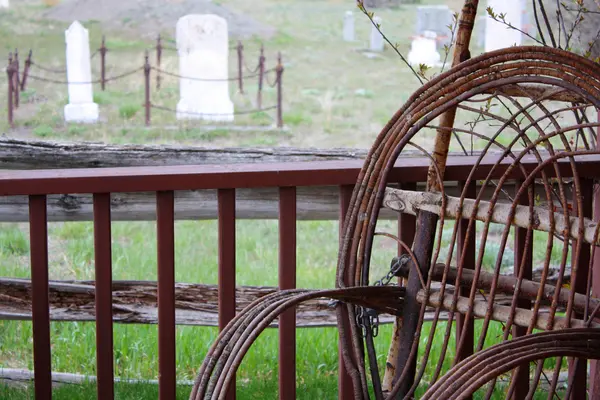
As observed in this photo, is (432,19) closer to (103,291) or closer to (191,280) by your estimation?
(191,280)

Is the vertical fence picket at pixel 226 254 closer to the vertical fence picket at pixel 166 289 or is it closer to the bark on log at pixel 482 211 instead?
the vertical fence picket at pixel 166 289

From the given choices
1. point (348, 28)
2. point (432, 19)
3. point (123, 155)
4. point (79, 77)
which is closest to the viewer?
point (123, 155)

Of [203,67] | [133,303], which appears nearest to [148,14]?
[203,67]

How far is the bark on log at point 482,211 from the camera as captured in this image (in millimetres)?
1566

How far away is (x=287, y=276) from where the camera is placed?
1.96 meters

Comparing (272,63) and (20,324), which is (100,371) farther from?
(272,63)

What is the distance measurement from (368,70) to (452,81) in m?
11.3

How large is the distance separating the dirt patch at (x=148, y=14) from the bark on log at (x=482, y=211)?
40.3ft

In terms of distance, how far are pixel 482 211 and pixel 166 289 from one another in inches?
31.1

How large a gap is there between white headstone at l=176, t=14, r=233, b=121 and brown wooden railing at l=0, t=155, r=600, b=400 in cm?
714

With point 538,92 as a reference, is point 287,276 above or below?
below

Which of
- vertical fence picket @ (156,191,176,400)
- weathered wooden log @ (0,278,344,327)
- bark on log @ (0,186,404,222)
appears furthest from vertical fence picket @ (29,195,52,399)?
bark on log @ (0,186,404,222)

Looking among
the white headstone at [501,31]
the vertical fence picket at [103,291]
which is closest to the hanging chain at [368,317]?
the vertical fence picket at [103,291]

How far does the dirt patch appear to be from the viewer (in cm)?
1413
